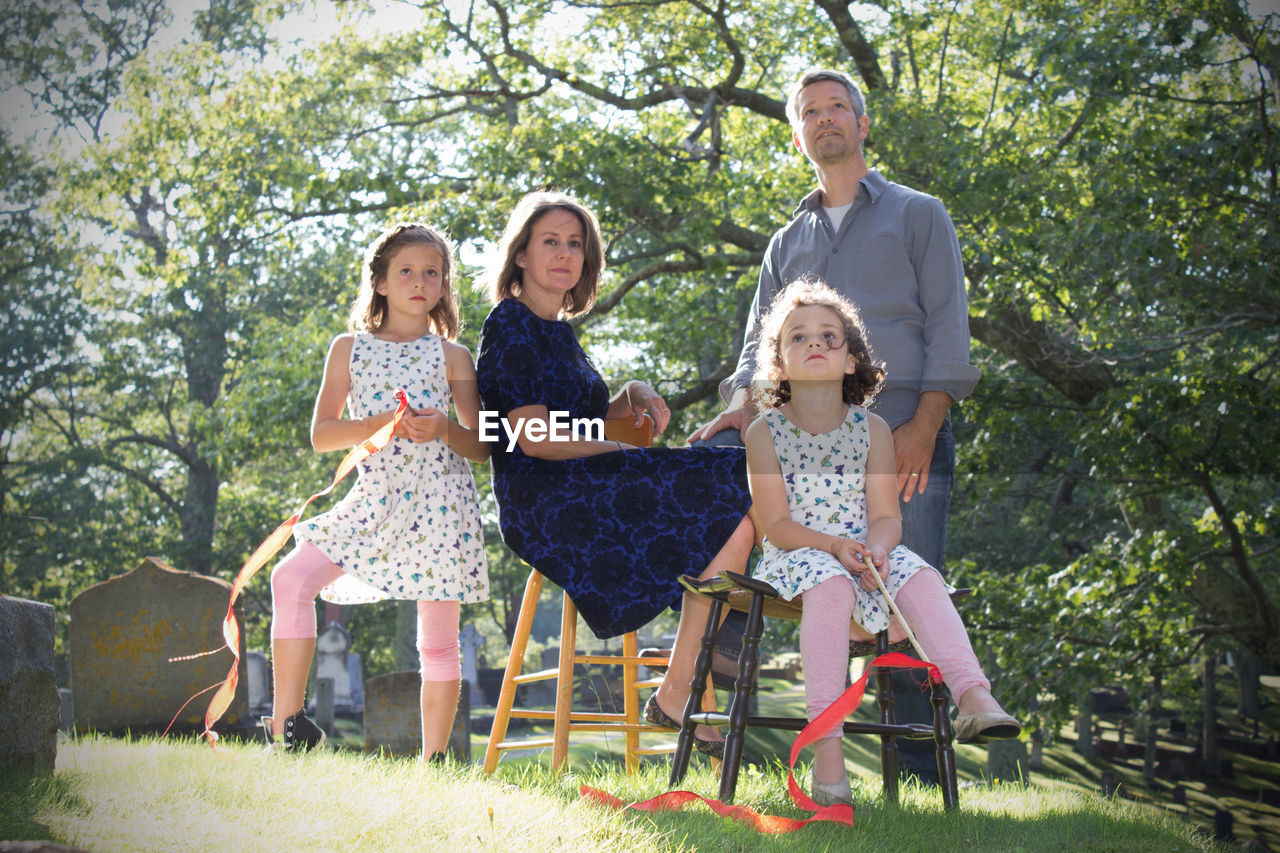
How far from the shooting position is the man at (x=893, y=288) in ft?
11.6

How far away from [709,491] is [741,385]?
59 centimetres

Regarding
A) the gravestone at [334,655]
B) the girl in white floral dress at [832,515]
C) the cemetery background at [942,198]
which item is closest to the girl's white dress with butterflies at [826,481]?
the girl in white floral dress at [832,515]

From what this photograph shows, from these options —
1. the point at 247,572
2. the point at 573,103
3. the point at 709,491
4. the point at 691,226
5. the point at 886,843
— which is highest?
the point at 573,103

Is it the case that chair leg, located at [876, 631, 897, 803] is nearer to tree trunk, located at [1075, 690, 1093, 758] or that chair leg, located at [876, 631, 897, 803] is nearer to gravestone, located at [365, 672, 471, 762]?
gravestone, located at [365, 672, 471, 762]

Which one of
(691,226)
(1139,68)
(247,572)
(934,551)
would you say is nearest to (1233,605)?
(1139,68)

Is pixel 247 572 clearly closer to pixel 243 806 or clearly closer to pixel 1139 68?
pixel 243 806

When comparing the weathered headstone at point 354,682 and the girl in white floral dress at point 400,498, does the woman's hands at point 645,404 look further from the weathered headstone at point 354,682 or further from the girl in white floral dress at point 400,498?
the weathered headstone at point 354,682

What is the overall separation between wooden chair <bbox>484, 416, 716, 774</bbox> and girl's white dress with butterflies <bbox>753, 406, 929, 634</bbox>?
2.24 ft

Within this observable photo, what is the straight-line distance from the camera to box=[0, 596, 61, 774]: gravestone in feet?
9.21

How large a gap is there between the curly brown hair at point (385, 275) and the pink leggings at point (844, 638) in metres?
1.80

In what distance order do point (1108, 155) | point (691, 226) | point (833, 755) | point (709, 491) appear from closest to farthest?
point (833, 755) → point (709, 491) → point (1108, 155) → point (691, 226)

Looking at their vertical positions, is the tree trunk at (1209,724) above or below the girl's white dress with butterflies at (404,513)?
below

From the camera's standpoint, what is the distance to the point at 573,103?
13273 millimetres

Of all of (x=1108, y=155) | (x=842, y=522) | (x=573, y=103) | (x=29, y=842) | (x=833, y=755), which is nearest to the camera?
(x=29, y=842)
